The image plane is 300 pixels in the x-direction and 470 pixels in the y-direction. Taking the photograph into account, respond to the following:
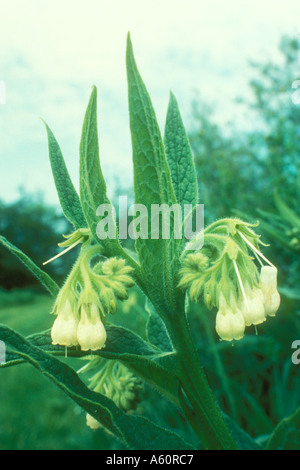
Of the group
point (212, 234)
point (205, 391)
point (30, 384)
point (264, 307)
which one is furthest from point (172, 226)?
point (30, 384)

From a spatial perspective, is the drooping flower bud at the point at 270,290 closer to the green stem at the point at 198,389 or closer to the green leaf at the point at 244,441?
A: the green stem at the point at 198,389

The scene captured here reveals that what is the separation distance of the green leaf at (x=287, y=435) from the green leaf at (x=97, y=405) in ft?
0.58

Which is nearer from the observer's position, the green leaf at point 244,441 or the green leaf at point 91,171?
the green leaf at point 91,171

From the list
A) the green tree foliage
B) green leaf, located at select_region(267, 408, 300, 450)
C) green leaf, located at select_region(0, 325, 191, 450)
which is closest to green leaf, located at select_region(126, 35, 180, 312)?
green leaf, located at select_region(0, 325, 191, 450)

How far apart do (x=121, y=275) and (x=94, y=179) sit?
0.56 feet

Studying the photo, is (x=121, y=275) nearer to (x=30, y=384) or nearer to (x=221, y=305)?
(x=221, y=305)

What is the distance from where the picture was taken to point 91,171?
2.49 ft

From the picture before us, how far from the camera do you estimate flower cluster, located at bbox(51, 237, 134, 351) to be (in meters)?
0.78

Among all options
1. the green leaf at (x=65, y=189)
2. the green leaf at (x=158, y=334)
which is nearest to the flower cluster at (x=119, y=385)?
the green leaf at (x=158, y=334)

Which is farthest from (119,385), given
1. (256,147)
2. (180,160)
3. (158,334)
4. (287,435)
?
→ (256,147)

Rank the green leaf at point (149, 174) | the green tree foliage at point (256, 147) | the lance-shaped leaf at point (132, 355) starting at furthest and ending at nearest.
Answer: the green tree foliage at point (256, 147) → the lance-shaped leaf at point (132, 355) → the green leaf at point (149, 174)

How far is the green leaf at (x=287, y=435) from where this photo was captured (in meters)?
0.90

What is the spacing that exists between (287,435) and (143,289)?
1.30 ft

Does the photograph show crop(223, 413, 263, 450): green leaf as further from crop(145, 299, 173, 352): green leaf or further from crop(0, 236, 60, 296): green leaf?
crop(0, 236, 60, 296): green leaf
